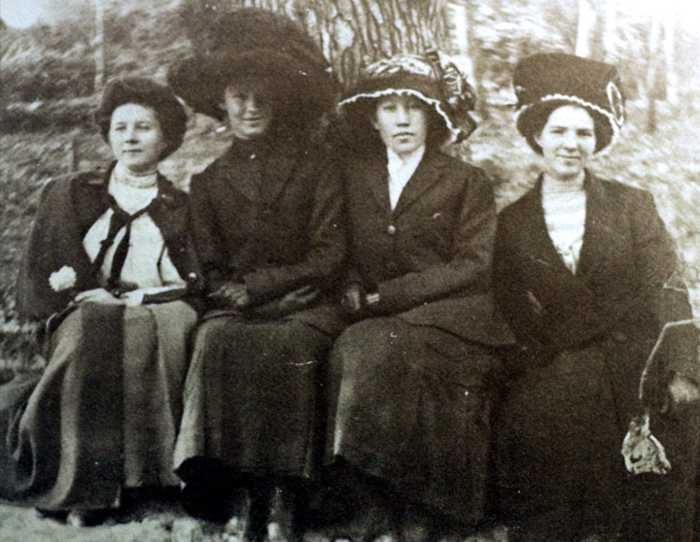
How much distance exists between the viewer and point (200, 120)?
17.3 feet

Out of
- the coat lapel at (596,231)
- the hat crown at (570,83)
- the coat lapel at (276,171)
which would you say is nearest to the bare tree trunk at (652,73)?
the hat crown at (570,83)

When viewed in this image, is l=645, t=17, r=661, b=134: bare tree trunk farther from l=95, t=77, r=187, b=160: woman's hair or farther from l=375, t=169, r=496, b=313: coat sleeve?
l=95, t=77, r=187, b=160: woman's hair

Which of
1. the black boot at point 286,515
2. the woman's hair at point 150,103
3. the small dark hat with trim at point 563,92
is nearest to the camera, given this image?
the black boot at point 286,515

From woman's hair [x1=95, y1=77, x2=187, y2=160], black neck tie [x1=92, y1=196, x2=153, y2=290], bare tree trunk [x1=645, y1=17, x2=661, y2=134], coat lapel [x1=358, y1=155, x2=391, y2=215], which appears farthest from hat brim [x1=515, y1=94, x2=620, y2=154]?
black neck tie [x1=92, y1=196, x2=153, y2=290]

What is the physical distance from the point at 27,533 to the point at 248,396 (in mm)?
1278

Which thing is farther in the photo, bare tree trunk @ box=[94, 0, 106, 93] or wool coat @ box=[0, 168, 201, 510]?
bare tree trunk @ box=[94, 0, 106, 93]

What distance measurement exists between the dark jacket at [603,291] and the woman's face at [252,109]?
1242mm

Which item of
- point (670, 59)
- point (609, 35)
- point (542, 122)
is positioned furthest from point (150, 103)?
point (670, 59)

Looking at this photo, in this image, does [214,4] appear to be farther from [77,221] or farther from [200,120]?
[77,221]

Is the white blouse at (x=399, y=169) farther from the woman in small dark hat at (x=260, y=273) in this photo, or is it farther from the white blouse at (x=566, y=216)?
the white blouse at (x=566, y=216)

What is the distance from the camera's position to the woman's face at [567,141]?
518 centimetres

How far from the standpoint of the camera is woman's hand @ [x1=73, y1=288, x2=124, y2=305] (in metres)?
5.20

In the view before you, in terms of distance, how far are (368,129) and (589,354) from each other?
1.49 m

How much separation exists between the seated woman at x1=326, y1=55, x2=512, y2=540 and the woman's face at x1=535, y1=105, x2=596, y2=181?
0.34 metres
